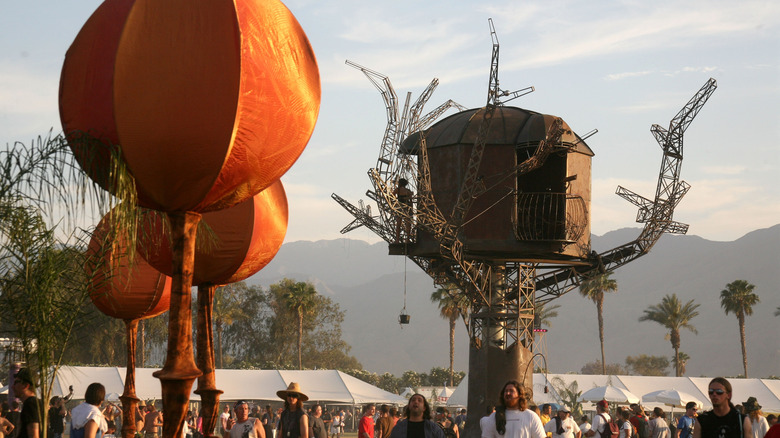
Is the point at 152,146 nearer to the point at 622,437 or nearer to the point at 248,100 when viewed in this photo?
the point at 248,100

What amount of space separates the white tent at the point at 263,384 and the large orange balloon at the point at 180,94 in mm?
36586

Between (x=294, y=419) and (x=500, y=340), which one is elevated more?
(x=500, y=340)

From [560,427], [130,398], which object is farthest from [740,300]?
[130,398]

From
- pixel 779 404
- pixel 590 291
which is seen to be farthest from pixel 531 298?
pixel 590 291

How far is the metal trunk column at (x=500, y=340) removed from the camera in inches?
1342

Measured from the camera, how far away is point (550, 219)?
32.7 meters

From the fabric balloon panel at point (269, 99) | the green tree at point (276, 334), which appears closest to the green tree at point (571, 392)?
the green tree at point (276, 334)

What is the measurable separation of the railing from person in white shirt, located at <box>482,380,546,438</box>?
23.2 meters

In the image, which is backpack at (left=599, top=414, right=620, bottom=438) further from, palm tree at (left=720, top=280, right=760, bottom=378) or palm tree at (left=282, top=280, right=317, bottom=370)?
palm tree at (left=720, top=280, right=760, bottom=378)

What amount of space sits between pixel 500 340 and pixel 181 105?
2769cm

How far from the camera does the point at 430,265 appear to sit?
35.9m

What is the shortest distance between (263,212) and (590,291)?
249 feet

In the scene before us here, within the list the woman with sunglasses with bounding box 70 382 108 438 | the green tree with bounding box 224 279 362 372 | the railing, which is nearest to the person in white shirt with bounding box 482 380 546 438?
the woman with sunglasses with bounding box 70 382 108 438

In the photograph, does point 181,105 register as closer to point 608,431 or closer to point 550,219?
point 608,431
